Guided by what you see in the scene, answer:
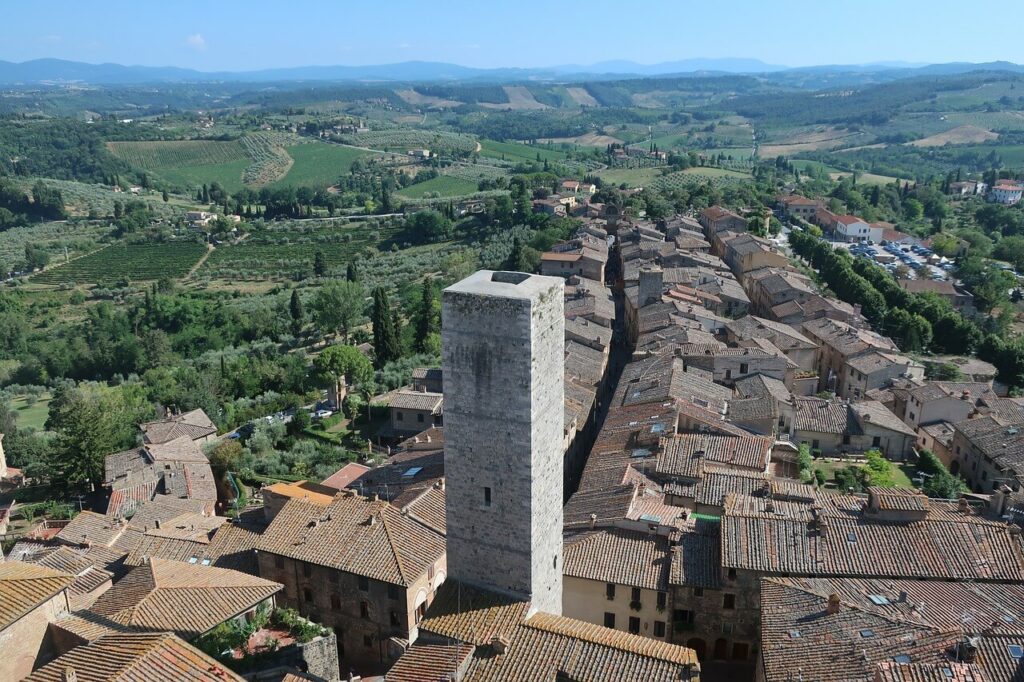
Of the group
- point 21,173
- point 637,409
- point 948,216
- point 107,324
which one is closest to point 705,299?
point 637,409

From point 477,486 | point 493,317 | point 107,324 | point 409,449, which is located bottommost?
point 107,324

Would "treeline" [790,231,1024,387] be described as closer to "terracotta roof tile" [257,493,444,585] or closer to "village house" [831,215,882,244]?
"village house" [831,215,882,244]

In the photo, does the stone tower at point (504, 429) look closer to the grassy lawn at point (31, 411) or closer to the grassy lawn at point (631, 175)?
the grassy lawn at point (31, 411)

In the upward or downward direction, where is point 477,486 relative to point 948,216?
upward

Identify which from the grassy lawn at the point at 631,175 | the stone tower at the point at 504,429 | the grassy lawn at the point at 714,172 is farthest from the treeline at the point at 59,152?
the stone tower at the point at 504,429

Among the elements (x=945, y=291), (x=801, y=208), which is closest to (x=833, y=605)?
(x=945, y=291)

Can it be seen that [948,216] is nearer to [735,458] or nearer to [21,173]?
[735,458]

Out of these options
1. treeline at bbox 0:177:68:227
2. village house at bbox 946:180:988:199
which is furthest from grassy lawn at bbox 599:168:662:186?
treeline at bbox 0:177:68:227
